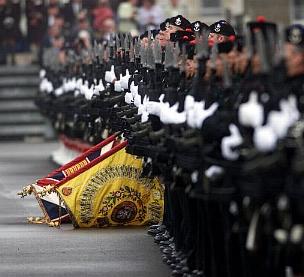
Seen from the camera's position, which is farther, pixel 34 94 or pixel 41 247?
pixel 34 94

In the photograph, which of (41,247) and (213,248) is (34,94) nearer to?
(41,247)

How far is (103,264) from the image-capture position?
53.8ft

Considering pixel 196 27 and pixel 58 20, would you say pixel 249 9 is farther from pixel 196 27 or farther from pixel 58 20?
pixel 196 27

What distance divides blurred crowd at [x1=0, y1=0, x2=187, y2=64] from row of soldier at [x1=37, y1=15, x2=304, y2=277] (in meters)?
25.1

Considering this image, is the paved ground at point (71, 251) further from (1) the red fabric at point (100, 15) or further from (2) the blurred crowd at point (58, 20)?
(1) the red fabric at point (100, 15)

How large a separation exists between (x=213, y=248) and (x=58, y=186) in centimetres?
532

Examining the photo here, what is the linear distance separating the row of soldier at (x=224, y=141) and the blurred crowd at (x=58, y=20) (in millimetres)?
25083

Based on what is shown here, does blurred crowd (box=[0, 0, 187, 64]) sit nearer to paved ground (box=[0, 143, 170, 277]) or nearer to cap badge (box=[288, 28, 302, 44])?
paved ground (box=[0, 143, 170, 277])

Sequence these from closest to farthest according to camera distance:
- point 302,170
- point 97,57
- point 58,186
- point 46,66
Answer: point 302,170 < point 58,186 < point 97,57 < point 46,66

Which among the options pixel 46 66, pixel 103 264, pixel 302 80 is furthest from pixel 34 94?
pixel 302 80

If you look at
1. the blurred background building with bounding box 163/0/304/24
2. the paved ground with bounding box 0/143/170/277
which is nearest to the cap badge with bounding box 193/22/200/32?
the paved ground with bounding box 0/143/170/277

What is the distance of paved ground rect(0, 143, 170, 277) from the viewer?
15875 millimetres

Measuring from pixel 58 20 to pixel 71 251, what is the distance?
2805 centimetres

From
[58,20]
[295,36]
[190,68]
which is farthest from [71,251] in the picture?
[58,20]
